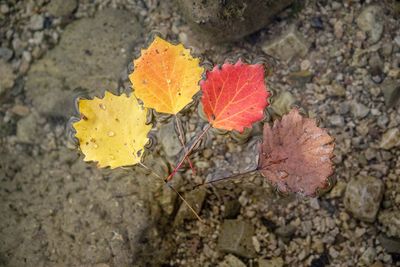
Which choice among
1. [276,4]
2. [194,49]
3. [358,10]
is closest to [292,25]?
[276,4]

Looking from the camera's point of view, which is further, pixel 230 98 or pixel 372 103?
pixel 372 103

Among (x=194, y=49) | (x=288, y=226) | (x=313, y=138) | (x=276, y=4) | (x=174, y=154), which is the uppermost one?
(x=276, y=4)

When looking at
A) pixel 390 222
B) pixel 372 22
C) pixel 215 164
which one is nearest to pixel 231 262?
pixel 215 164

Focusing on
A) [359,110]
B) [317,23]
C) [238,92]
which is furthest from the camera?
[317,23]

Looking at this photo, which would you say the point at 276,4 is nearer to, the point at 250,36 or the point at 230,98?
the point at 250,36

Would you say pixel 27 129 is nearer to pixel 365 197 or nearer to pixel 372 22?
pixel 365 197

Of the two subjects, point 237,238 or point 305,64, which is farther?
point 305,64
